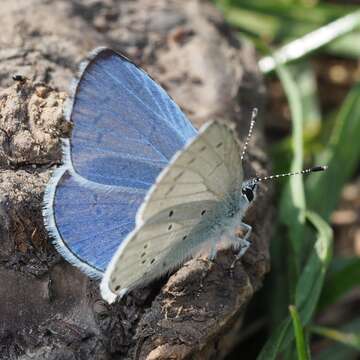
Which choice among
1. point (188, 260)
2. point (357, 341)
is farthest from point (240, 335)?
point (188, 260)

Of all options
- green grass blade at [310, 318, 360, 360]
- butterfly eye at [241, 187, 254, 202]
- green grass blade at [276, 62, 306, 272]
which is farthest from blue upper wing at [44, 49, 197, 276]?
green grass blade at [310, 318, 360, 360]

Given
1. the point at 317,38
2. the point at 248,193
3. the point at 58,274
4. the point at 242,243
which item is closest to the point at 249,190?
the point at 248,193

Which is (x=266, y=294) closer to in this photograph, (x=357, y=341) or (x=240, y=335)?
(x=240, y=335)

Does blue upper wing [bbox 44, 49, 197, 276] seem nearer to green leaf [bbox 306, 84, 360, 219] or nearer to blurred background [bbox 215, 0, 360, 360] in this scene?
blurred background [bbox 215, 0, 360, 360]

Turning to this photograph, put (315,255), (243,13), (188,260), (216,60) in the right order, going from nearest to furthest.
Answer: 1. (188,260)
2. (315,255)
3. (216,60)
4. (243,13)

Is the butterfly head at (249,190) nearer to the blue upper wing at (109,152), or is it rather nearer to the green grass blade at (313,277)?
the blue upper wing at (109,152)

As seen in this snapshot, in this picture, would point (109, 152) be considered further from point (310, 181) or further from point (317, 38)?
point (317, 38)
